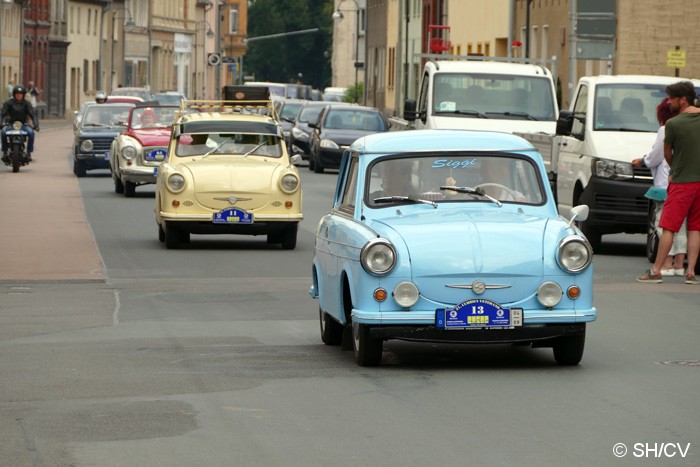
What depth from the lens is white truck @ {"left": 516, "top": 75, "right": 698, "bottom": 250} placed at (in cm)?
2070

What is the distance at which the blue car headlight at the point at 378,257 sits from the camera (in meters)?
10.8

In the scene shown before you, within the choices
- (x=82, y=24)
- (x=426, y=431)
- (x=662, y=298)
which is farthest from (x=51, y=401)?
(x=82, y=24)

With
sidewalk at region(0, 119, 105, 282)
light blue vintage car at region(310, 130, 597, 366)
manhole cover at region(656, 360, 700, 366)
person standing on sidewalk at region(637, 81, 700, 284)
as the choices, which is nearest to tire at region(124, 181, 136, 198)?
sidewalk at region(0, 119, 105, 282)

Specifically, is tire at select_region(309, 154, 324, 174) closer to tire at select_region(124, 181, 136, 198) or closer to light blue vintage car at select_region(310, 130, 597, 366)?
tire at select_region(124, 181, 136, 198)

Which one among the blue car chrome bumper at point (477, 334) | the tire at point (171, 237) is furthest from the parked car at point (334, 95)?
the blue car chrome bumper at point (477, 334)

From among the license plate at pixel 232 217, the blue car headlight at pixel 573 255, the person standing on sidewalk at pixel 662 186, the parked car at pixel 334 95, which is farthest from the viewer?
the parked car at pixel 334 95

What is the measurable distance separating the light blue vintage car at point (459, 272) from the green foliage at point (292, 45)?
534ft

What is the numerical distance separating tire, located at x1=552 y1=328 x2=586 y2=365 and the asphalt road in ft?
0.31

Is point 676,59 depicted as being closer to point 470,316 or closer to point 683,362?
point 683,362

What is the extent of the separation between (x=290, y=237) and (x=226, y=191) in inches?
38.3

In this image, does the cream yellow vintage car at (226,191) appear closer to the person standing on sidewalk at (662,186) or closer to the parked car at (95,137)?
the person standing on sidewalk at (662,186)

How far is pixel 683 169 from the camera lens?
17.0 metres

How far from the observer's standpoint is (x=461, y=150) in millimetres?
12047

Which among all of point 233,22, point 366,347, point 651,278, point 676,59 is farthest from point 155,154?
point 233,22
